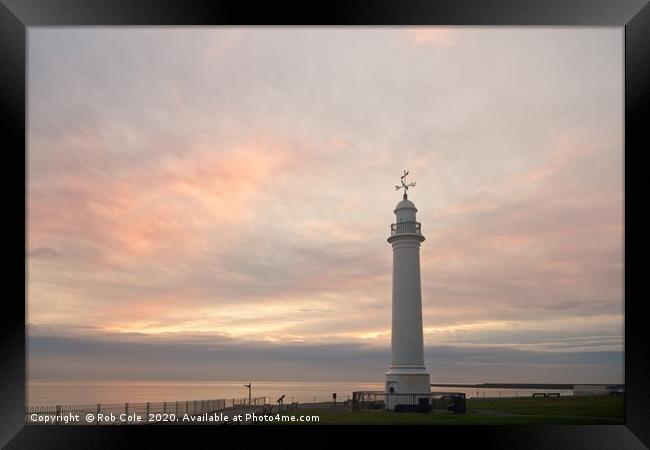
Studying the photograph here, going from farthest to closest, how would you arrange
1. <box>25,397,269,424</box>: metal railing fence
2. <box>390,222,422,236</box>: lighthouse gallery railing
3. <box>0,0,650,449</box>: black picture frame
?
<box>390,222,422,236</box>: lighthouse gallery railing
<box>25,397,269,424</box>: metal railing fence
<box>0,0,650,449</box>: black picture frame

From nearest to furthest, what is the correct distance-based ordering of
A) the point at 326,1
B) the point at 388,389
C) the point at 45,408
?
the point at 326,1, the point at 45,408, the point at 388,389

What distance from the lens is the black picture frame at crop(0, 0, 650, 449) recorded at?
457cm

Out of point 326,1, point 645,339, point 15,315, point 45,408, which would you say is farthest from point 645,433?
point 45,408

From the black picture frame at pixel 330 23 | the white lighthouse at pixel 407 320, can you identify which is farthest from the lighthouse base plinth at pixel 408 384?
the black picture frame at pixel 330 23

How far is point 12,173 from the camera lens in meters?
4.74

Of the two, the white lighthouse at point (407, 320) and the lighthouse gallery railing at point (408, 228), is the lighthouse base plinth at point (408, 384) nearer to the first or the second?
the white lighthouse at point (407, 320)

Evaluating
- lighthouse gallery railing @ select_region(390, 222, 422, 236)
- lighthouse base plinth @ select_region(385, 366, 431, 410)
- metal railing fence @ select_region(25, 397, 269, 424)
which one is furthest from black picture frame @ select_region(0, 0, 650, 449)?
lighthouse gallery railing @ select_region(390, 222, 422, 236)

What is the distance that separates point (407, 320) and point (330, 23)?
10.2 m

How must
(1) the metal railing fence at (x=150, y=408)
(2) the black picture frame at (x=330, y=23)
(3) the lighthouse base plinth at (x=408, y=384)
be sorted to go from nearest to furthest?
(2) the black picture frame at (x=330, y=23) < (1) the metal railing fence at (x=150, y=408) < (3) the lighthouse base plinth at (x=408, y=384)

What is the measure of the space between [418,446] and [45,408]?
6.78 metres

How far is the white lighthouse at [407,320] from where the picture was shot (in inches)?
538

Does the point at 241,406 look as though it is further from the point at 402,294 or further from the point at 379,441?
the point at 379,441

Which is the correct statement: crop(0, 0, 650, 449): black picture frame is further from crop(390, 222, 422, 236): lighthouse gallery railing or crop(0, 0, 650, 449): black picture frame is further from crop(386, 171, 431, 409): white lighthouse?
crop(390, 222, 422, 236): lighthouse gallery railing

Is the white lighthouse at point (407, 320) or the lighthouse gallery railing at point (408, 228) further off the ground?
the lighthouse gallery railing at point (408, 228)
